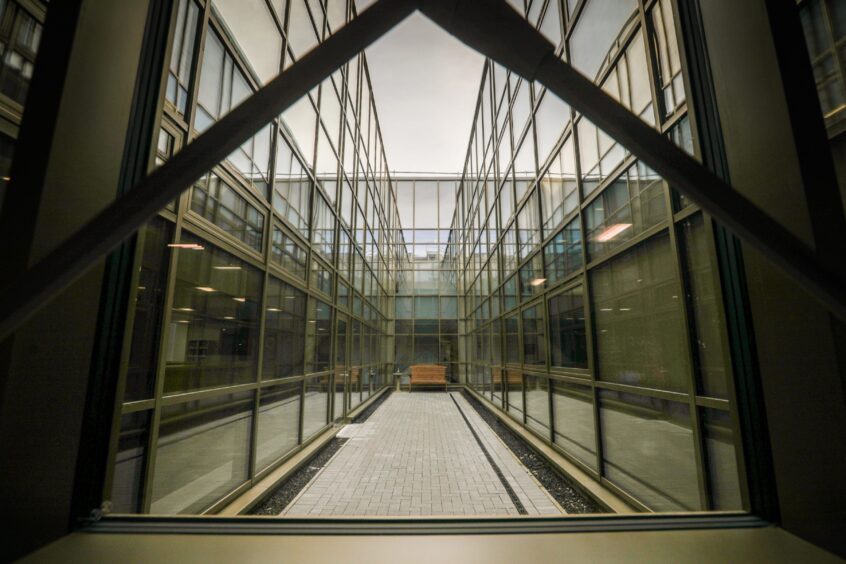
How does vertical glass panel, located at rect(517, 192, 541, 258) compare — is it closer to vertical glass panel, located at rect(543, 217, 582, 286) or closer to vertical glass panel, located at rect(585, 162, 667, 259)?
vertical glass panel, located at rect(543, 217, 582, 286)

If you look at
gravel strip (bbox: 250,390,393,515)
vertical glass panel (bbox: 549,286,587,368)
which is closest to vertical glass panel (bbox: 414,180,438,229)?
vertical glass panel (bbox: 549,286,587,368)

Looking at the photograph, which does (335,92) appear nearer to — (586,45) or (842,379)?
(586,45)

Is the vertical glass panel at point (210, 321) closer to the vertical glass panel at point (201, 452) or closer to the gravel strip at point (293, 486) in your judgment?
the vertical glass panel at point (201, 452)

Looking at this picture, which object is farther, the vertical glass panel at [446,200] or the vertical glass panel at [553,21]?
the vertical glass panel at [446,200]

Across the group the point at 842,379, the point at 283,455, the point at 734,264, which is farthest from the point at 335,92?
the point at 842,379

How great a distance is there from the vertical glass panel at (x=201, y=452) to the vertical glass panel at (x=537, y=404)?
525cm

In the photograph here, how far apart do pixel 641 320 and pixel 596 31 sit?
159 inches

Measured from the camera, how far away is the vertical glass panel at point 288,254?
5.44 metres

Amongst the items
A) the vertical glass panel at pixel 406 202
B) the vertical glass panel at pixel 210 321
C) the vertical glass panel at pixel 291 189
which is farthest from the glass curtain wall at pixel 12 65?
the vertical glass panel at pixel 406 202

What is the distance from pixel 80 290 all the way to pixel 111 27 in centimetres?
117

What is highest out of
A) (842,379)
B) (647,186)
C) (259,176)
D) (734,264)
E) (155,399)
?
(259,176)

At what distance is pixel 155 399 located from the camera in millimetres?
2959

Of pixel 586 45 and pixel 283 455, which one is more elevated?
pixel 586 45

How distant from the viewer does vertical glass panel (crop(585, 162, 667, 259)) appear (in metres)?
3.83
